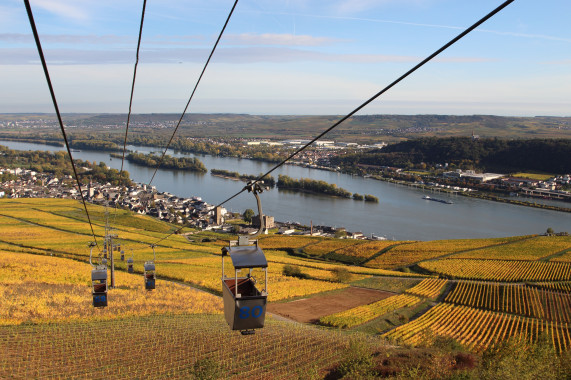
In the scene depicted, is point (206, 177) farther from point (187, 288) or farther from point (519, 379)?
point (519, 379)

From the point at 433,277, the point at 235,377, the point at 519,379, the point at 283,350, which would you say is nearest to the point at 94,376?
the point at 235,377

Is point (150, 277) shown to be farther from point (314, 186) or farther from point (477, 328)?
point (314, 186)

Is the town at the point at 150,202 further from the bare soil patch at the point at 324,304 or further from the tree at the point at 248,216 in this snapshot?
the bare soil patch at the point at 324,304

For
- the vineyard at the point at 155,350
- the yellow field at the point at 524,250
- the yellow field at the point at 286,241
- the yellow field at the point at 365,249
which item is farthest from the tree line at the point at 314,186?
the vineyard at the point at 155,350

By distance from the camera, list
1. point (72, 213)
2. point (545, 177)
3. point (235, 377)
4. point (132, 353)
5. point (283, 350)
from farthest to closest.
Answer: point (545, 177) < point (72, 213) < point (283, 350) < point (132, 353) < point (235, 377)

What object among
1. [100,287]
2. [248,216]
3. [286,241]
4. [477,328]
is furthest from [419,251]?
[100,287]
